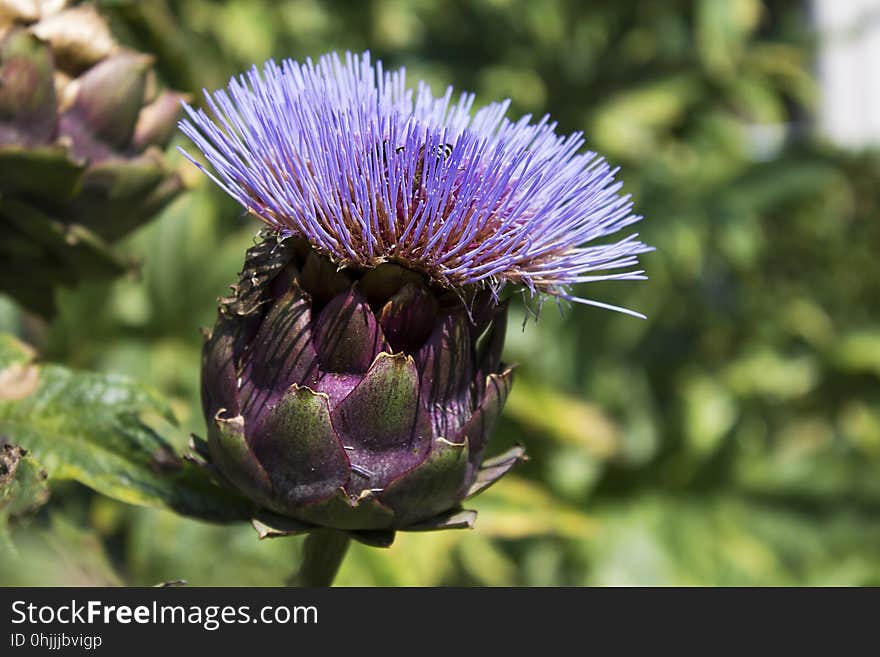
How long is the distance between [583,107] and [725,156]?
1.24ft

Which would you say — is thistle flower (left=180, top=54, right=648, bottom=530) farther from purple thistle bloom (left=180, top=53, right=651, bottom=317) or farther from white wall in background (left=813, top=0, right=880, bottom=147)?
white wall in background (left=813, top=0, right=880, bottom=147)

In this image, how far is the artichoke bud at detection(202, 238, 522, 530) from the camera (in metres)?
0.63

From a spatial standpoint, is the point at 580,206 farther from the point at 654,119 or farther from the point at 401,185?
the point at 654,119

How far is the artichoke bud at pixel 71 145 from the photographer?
29.1 inches

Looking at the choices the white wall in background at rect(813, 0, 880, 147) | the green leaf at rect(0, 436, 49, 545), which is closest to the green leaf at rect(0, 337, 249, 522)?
the green leaf at rect(0, 436, 49, 545)

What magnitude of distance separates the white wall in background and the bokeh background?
0.07 ft

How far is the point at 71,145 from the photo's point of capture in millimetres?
760

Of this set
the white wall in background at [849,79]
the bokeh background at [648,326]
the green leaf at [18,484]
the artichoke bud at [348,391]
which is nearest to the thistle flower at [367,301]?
the artichoke bud at [348,391]

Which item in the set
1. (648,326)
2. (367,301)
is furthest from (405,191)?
(648,326)

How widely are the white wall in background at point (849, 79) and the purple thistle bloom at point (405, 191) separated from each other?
2.56 meters

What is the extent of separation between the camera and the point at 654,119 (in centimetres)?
254

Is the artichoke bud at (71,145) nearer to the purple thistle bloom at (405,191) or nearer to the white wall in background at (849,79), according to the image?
the purple thistle bloom at (405,191)
